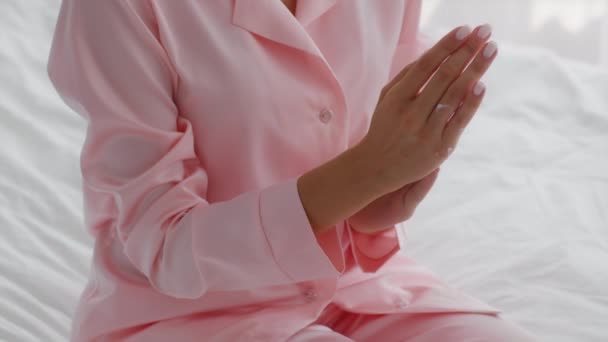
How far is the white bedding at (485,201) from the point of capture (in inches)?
54.1

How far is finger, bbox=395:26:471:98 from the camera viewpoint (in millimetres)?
904

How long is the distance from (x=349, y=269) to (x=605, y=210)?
0.62m

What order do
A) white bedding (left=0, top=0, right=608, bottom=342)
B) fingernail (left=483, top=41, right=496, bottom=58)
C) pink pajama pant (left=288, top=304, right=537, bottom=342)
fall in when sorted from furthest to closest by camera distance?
white bedding (left=0, top=0, right=608, bottom=342)
pink pajama pant (left=288, top=304, right=537, bottom=342)
fingernail (left=483, top=41, right=496, bottom=58)

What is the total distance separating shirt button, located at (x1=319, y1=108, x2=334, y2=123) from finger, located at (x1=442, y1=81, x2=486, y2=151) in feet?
0.65

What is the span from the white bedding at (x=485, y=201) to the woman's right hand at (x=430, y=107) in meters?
0.36

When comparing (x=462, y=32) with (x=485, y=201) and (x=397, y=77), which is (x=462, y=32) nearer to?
(x=397, y=77)

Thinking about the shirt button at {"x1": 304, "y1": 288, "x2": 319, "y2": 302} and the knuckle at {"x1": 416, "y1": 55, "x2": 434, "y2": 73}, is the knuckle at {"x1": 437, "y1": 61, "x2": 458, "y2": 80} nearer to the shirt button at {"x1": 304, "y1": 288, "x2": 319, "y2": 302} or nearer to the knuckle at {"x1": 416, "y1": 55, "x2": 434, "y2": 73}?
the knuckle at {"x1": 416, "y1": 55, "x2": 434, "y2": 73}

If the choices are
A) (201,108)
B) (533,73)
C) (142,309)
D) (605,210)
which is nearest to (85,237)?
(142,309)

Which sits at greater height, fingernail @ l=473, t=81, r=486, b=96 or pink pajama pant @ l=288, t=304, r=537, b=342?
fingernail @ l=473, t=81, r=486, b=96

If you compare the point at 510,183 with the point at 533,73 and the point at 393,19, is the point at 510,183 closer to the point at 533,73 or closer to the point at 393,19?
the point at 533,73

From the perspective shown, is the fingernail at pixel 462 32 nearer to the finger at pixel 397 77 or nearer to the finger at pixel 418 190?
the finger at pixel 397 77

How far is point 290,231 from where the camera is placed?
38.4 inches

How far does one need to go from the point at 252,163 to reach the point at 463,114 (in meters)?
0.25

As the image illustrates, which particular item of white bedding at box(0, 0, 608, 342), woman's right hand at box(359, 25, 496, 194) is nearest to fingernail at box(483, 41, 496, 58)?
woman's right hand at box(359, 25, 496, 194)
